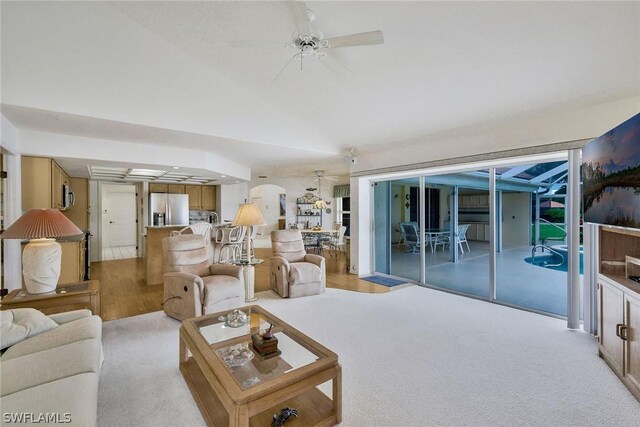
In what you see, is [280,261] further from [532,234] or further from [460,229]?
[532,234]

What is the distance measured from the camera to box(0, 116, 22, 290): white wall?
11.8 feet

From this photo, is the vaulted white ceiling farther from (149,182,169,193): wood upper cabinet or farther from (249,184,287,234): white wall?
(249,184,287,234): white wall

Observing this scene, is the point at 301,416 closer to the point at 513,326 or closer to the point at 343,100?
the point at 513,326

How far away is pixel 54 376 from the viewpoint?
1.53 m

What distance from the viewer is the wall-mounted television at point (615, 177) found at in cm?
203

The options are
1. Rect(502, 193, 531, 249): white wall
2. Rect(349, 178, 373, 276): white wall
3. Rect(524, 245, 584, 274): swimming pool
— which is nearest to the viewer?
Rect(502, 193, 531, 249): white wall

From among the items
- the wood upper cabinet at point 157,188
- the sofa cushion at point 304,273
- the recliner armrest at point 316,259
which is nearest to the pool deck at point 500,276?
the recliner armrest at point 316,259

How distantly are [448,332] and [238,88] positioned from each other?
4.14m

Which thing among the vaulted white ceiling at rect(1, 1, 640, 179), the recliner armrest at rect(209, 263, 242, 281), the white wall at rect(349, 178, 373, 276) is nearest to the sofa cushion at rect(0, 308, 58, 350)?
the recliner armrest at rect(209, 263, 242, 281)

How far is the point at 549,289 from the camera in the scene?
4406 millimetres

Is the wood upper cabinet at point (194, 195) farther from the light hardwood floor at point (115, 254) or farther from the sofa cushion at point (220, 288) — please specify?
the sofa cushion at point (220, 288)

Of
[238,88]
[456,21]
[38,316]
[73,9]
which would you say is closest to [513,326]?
[456,21]

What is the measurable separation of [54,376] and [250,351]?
1046mm

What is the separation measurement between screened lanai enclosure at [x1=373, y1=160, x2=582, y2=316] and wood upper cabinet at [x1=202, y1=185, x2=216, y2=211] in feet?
16.9
